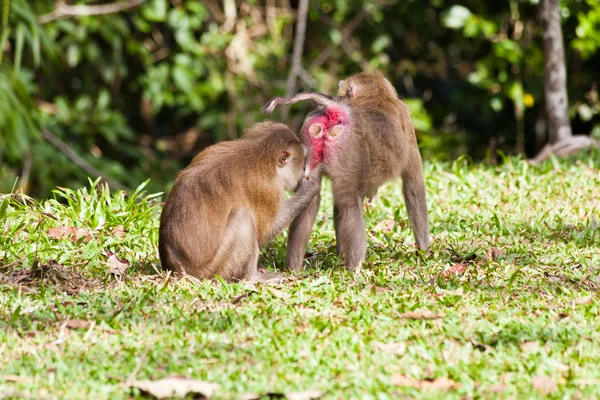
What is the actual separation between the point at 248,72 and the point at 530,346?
9.67 meters

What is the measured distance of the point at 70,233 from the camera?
6.26 m

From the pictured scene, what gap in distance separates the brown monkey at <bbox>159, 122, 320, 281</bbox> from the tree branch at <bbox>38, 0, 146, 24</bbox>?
24.0 feet

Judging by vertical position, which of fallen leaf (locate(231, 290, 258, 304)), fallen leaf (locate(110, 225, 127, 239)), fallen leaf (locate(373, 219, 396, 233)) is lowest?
fallen leaf (locate(373, 219, 396, 233))

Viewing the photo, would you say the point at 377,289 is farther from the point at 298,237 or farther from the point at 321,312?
the point at 298,237

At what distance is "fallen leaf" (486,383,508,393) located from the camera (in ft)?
12.3

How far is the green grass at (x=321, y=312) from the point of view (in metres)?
3.88

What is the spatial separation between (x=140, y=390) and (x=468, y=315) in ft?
5.61

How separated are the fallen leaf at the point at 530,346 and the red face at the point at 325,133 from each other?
71.5 inches

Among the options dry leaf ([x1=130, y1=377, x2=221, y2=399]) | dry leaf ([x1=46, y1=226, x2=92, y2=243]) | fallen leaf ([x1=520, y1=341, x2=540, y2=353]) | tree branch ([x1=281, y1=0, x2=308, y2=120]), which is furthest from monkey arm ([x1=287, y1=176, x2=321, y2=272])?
tree branch ([x1=281, y1=0, x2=308, y2=120])

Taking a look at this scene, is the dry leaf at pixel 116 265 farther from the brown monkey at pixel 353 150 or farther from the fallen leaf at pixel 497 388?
the fallen leaf at pixel 497 388

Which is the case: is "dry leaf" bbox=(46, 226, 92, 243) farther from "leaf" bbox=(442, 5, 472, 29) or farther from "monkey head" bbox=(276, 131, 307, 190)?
"leaf" bbox=(442, 5, 472, 29)

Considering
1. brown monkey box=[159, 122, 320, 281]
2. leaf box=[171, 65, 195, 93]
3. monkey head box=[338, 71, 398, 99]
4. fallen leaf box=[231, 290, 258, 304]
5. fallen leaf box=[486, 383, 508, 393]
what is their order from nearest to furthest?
fallen leaf box=[486, 383, 508, 393], fallen leaf box=[231, 290, 258, 304], brown monkey box=[159, 122, 320, 281], monkey head box=[338, 71, 398, 99], leaf box=[171, 65, 195, 93]

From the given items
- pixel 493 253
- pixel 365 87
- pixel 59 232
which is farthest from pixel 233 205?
pixel 493 253

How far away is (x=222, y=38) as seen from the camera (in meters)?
13.1
